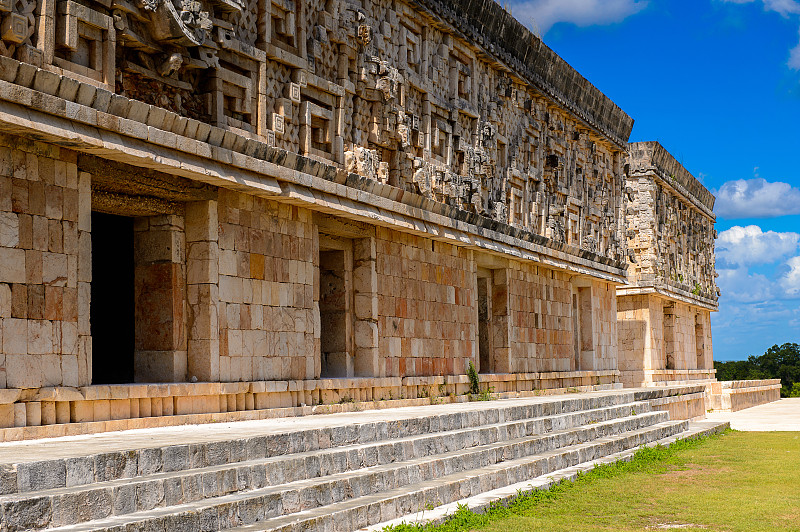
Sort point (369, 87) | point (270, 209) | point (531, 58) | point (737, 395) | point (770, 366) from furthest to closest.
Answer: point (770, 366) < point (737, 395) < point (531, 58) < point (369, 87) < point (270, 209)

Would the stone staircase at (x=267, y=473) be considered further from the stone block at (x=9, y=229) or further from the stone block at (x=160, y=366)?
the stone block at (x=9, y=229)

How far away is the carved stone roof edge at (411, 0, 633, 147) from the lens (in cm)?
1575

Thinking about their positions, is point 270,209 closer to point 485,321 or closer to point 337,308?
point 337,308

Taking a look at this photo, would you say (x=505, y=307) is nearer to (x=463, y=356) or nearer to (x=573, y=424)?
(x=463, y=356)

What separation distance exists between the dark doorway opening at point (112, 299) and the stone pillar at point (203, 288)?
186cm

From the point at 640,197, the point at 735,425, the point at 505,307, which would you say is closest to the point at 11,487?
the point at 505,307

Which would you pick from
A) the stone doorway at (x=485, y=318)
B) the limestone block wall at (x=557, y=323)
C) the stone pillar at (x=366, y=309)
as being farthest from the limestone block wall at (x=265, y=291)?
the limestone block wall at (x=557, y=323)

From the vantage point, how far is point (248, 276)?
10.3 m

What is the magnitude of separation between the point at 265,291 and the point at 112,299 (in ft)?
7.45

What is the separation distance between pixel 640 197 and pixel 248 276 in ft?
71.5

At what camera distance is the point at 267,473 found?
616 cm

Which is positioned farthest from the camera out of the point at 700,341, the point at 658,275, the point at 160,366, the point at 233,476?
the point at 700,341

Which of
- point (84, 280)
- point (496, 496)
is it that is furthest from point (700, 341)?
point (84, 280)

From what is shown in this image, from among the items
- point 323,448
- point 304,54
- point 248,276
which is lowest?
point 323,448
